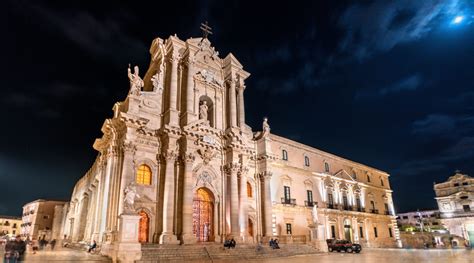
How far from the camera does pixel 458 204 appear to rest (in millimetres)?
56781

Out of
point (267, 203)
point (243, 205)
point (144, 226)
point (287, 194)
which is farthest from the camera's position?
point (287, 194)

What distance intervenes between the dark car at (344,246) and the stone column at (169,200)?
14718mm

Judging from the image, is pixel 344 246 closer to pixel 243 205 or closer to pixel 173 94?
pixel 243 205

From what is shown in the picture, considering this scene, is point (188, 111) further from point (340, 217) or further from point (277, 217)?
point (340, 217)

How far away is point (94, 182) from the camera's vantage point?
28.5 metres

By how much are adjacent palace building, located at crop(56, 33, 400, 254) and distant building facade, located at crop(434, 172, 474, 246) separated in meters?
35.4

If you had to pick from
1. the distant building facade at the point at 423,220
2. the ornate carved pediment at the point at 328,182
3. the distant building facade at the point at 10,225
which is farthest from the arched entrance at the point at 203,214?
the distant building facade at the point at 10,225

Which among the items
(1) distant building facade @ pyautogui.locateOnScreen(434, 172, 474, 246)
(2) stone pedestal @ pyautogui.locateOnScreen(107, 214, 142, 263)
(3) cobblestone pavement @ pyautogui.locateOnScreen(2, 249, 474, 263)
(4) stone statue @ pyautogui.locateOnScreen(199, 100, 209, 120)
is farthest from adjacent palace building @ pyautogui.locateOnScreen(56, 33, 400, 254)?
(1) distant building facade @ pyautogui.locateOnScreen(434, 172, 474, 246)

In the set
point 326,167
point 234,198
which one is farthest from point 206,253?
point 326,167

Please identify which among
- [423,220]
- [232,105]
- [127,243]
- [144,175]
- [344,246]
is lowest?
[344,246]

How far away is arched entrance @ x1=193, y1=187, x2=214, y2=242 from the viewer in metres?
22.9

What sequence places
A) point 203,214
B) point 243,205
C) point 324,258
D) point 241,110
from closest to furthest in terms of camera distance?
point 324,258 < point 203,214 < point 243,205 < point 241,110

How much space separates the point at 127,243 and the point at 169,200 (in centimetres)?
579

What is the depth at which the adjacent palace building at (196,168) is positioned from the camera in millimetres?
20141
